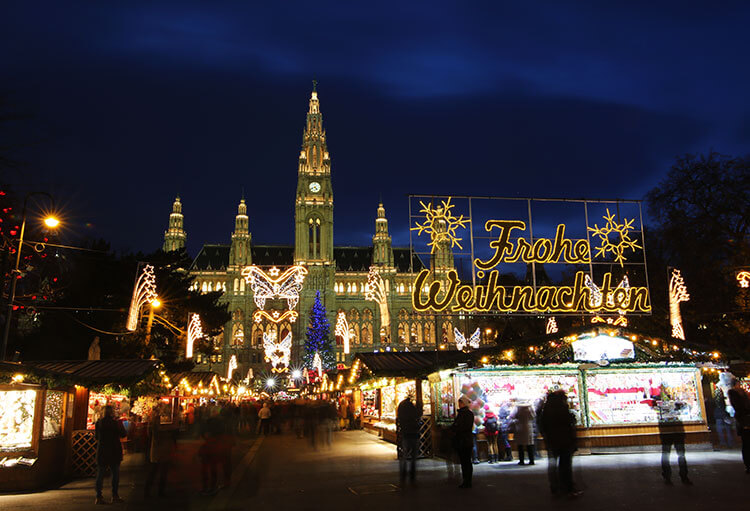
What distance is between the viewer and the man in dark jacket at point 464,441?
9953 millimetres

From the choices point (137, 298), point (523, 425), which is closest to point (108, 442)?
point (523, 425)

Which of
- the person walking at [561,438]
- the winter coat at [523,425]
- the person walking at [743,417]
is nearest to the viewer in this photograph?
the person walking at [561,438]

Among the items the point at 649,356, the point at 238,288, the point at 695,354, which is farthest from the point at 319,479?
the point at 238,288

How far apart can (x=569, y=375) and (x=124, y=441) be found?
14.7m

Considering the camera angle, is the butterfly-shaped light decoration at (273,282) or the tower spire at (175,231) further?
the tower spire at (175,231)

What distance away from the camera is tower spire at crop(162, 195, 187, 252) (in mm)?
96562

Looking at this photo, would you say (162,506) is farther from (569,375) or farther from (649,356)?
(649,356)

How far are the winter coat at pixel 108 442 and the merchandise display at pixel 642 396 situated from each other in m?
10.6

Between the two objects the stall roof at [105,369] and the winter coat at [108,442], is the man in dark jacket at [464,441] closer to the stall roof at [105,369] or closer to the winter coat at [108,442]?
the winter coat at [108,442]

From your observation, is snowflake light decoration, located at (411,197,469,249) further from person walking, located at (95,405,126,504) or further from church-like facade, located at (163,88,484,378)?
church-like facade, located at (163,88,484,378)

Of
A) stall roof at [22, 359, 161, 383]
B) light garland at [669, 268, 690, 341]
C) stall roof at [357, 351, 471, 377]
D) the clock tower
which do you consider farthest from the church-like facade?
stall roof at [22, 359, 161, 383]

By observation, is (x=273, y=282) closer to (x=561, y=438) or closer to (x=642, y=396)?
(x=642, y=396)

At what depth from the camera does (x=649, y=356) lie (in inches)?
592

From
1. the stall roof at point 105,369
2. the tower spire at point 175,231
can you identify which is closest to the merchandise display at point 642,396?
the stall roof at point 105,369
